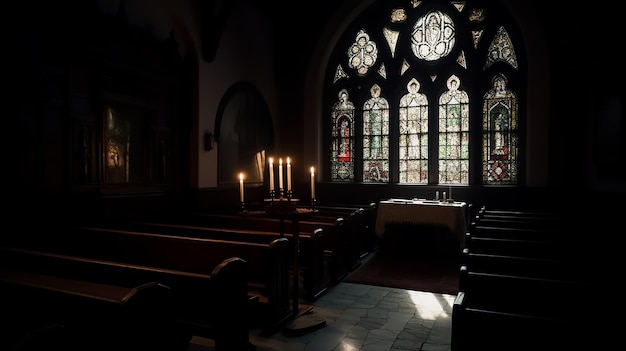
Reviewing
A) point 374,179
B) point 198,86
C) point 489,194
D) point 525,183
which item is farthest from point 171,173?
point 525,183

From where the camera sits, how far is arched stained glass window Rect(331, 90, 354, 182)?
31.3 ft

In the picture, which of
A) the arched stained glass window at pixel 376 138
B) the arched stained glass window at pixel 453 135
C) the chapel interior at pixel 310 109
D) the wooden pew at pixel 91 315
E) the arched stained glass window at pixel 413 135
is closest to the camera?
the wooden pew at pixel 91 315

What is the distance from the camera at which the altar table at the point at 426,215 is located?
6.75 m

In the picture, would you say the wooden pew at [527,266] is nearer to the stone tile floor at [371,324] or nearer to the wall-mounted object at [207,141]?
the stone tile floor at [371,324]

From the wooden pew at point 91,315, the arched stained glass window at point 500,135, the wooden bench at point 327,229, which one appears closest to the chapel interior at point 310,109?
the arched stained glass window at point 500,135

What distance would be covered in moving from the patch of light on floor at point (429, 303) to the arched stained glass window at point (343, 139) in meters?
4.79

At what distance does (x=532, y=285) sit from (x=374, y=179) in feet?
22.6

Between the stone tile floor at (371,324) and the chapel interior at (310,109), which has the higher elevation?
the chapel interior at (310,109)

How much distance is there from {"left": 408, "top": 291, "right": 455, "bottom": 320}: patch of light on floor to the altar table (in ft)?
6.64

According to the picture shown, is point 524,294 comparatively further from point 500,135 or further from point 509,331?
point 500,135

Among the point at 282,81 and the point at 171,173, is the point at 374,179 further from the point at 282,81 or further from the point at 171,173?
the point at 171,173

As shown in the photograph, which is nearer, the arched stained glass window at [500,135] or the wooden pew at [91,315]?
the wooden pew at [91,315]

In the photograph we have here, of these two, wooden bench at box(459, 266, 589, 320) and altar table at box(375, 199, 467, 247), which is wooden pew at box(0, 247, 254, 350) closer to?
wooden bench at box(459, 266, 589, 320)

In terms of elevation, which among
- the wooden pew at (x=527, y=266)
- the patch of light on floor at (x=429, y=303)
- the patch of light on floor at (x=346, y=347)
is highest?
the wooden pew at (x=527, y=266)
